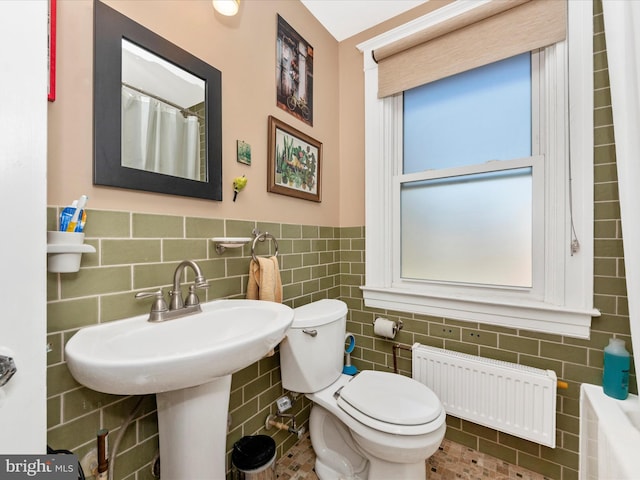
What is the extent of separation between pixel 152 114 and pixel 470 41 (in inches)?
61.8

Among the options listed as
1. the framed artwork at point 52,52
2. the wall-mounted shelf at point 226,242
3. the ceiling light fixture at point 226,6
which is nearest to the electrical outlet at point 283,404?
the wall-mounted shelf at point 226,242

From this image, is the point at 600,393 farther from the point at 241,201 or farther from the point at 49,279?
the point at 49,279

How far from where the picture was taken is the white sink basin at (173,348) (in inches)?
22.5

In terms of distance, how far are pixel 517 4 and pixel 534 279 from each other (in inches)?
52.5

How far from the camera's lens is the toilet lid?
1089 mm

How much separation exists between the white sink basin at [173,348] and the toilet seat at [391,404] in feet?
1.88

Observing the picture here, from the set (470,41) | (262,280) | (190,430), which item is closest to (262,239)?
(262,280)

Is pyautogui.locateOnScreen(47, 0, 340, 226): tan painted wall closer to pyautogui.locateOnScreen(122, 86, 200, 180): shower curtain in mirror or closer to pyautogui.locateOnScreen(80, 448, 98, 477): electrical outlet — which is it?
pyautogui.locateOnScreen(122, 86, 200, 180): shower curtain in mirror

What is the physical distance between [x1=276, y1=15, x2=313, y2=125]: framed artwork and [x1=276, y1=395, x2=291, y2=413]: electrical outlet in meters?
1.52

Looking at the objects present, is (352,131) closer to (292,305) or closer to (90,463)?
(292,305)

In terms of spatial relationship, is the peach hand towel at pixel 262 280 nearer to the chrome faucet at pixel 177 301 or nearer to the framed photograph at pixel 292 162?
the chrome faucet at pixel 177 301

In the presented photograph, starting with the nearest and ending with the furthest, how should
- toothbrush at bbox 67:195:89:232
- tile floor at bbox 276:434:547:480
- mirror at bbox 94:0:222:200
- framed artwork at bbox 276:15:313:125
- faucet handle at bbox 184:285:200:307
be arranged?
toothbrush at bbox 67:195:89:232 < mirror at bbox 94:0:222:200 < faucet handle at bbox 184:285:200:307 < tile floor at bbox 276:434:547:480 < framed artwork at bbox 276:15:313:125

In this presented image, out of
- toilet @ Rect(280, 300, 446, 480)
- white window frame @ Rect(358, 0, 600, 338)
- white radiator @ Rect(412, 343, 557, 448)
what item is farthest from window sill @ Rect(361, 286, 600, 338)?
toilet @ Rect(280, 300, 446, 480)

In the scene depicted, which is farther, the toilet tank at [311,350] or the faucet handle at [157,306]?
the toilet tank at [311,350]
